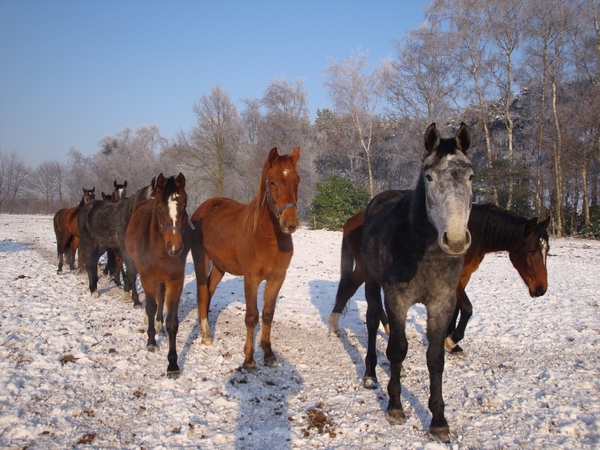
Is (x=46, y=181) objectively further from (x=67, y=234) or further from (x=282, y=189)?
(x=282, y=189)

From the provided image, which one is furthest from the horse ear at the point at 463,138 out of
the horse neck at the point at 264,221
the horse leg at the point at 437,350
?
the horse neck at the point at 264,221

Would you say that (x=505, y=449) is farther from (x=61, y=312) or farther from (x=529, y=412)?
(x=61, y=312)

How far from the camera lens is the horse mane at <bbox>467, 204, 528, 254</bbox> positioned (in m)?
4.80

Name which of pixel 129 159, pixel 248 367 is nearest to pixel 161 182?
pixel 248 367

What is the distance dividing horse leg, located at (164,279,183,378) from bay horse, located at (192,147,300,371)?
0.72 meters

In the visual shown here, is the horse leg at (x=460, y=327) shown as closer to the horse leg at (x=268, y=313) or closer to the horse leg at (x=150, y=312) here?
the horse leg at (x=268, y=313)

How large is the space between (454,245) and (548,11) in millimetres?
23333

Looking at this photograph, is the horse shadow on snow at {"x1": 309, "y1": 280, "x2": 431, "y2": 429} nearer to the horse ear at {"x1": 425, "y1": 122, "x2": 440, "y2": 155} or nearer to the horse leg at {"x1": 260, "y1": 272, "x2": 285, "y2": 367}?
the horse leg at {"x1": 260, "y1": 272, "x2": 285, "y2": 367}

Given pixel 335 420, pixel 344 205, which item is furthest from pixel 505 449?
pixel 344 205

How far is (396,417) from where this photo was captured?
11.0 feet

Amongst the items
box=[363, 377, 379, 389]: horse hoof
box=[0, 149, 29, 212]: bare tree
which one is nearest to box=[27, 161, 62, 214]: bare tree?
box=[0, 149, 29, 212]: bare tree

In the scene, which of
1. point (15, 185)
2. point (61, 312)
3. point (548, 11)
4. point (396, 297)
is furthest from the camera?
point (15, 185)

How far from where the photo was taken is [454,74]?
74.6 feet

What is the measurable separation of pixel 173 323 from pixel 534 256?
4.45 metres
